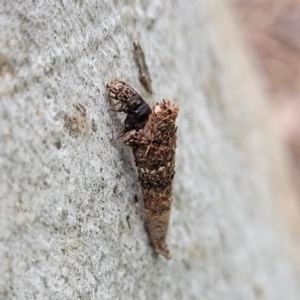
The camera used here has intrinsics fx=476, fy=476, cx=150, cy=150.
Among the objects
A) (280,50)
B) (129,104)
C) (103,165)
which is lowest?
(103,165)

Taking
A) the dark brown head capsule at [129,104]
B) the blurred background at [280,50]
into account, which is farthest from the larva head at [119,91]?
the blurred background at [280,50]

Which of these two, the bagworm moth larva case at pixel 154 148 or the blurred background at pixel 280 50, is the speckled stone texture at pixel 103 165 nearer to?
the bagworm moth larva case at pixel 154 148

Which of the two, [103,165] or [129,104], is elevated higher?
[129,104]

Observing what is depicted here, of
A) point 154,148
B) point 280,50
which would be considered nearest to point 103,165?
point 154,148

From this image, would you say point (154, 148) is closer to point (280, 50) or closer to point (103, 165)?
point (103, 165)

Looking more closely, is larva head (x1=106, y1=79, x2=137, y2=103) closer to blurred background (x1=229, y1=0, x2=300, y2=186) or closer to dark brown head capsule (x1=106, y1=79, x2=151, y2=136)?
dark brown head capsule (x1=106, y1=79, x2=151, y2=136)

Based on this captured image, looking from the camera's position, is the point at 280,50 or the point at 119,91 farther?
the point at 280,50

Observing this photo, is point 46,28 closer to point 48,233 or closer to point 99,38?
point 99,38

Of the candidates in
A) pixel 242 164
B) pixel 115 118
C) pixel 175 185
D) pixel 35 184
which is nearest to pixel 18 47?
pixel 35 184
